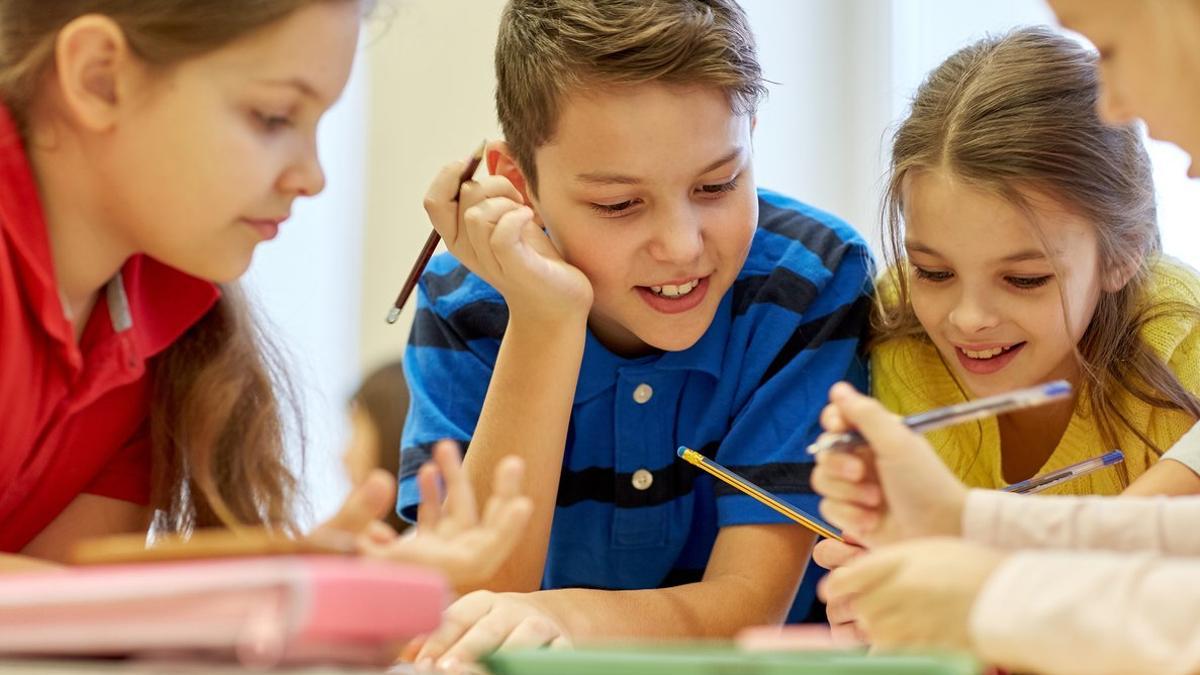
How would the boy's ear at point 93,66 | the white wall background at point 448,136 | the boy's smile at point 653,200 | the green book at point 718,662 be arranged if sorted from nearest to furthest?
the green book at point 718,662 → the boy's ear at point 93,66 → the boy's smile at point 653,200 → the white wall background at point 448,136

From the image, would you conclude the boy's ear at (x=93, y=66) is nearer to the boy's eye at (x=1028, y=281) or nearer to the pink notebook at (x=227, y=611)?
the pink notebook at (x=227, y=611)

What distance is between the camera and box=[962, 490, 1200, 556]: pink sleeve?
2.28 ft

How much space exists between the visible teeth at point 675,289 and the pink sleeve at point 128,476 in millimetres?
453

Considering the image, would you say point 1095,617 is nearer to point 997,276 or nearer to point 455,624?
point 455,624

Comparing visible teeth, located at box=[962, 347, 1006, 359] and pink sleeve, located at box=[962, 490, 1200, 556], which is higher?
visible teeth, located at box=[962, 347, 1006, 359]

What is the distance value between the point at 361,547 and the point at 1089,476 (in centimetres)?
76

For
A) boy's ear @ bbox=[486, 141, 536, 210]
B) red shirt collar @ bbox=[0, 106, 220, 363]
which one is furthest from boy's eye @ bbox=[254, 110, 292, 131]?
boy's ear @ bbox=[486, 141, 536, 210]

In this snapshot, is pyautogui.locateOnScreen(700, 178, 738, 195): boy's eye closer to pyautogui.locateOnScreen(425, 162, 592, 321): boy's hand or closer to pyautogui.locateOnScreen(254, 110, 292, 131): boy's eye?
pyautogui.locateOnScreen(425, 162, 592, 321): boy's hand

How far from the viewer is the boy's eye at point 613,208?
3.77ft

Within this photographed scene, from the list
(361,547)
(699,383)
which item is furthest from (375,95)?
(361,547)

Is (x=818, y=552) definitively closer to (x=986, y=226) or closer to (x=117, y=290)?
(x=986, y=226)

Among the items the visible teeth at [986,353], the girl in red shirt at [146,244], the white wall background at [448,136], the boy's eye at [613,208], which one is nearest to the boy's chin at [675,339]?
the boy's eye at [613,208]

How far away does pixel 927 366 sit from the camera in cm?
124

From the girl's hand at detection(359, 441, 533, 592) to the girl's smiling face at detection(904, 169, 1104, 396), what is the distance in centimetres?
56
